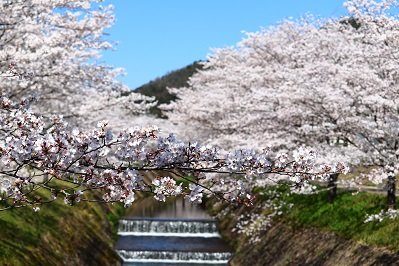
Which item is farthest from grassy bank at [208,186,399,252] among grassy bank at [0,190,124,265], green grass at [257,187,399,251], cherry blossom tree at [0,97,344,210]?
cherry blossom tree at [0,97,344,210]

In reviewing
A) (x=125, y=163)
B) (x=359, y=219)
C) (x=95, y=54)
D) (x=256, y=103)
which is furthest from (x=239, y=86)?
(x=125, y=163)

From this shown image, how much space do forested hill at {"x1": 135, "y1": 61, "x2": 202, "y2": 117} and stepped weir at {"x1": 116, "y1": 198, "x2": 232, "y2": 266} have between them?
3859 inches

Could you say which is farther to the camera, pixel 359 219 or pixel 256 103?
pixel 256 103

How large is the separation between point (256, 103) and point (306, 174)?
1878 centimetres

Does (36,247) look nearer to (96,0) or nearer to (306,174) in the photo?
(96,0)

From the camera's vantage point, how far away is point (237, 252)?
27719 mm

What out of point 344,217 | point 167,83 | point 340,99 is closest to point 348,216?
point 344,217

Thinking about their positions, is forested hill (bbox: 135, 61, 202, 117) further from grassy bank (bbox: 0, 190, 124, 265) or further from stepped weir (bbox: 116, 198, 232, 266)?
grassy bank (bbox: 0, 190, 124, 265)

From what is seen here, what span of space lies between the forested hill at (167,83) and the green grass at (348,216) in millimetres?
108754

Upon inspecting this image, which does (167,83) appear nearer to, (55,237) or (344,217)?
(55,237)

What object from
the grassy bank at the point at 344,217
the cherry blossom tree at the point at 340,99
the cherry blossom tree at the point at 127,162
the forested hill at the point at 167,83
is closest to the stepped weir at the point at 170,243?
the grassy bank at the point at 344,217

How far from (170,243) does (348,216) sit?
571 inches

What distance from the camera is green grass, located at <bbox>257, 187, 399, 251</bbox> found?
55.2 feet

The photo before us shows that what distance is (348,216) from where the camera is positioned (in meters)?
20.5
